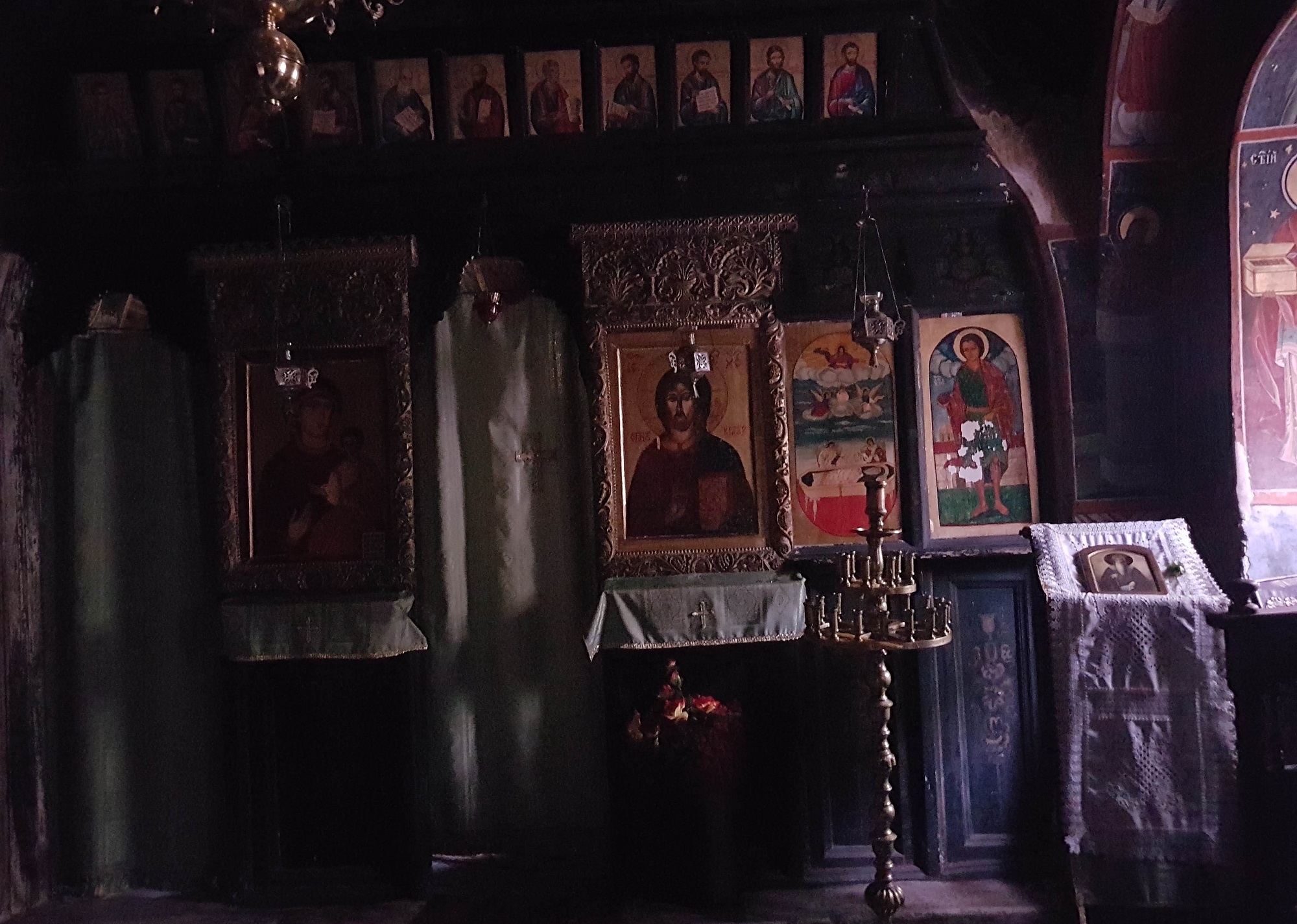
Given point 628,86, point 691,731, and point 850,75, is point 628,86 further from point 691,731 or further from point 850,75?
point 691,731

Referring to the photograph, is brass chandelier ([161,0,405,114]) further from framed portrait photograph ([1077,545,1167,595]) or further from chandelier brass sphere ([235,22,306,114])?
framed portrait photograph ([1077,545,1167,595])

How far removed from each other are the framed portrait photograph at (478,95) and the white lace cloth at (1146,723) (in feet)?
10.5

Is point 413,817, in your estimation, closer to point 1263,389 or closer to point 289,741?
point 289,741

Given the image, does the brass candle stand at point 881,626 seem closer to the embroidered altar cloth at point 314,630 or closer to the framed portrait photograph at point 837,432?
the framed portrait photograph at point 837,432

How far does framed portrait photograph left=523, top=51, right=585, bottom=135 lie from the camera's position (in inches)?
165

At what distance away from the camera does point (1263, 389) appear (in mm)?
3996

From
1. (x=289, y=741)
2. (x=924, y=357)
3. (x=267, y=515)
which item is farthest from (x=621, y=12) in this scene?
(x=289, y=741)

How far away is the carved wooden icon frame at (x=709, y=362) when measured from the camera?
14.2ft

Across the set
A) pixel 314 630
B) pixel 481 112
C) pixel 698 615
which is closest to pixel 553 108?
pixel 481 112

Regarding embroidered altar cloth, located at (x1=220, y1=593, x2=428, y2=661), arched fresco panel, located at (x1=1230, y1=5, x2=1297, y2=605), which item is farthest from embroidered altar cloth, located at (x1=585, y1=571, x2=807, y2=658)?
arched fresco panel, located at (x1=1230, y1=5, x2=1297, y2=605)

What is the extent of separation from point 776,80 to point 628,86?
2.21 feet

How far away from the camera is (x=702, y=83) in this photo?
13.9ft

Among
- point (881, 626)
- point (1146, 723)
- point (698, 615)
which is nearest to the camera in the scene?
point (881, 626)

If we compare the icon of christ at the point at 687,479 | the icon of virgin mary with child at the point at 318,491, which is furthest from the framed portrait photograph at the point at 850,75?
the icon of virgin mary with child at the point at 318,491
